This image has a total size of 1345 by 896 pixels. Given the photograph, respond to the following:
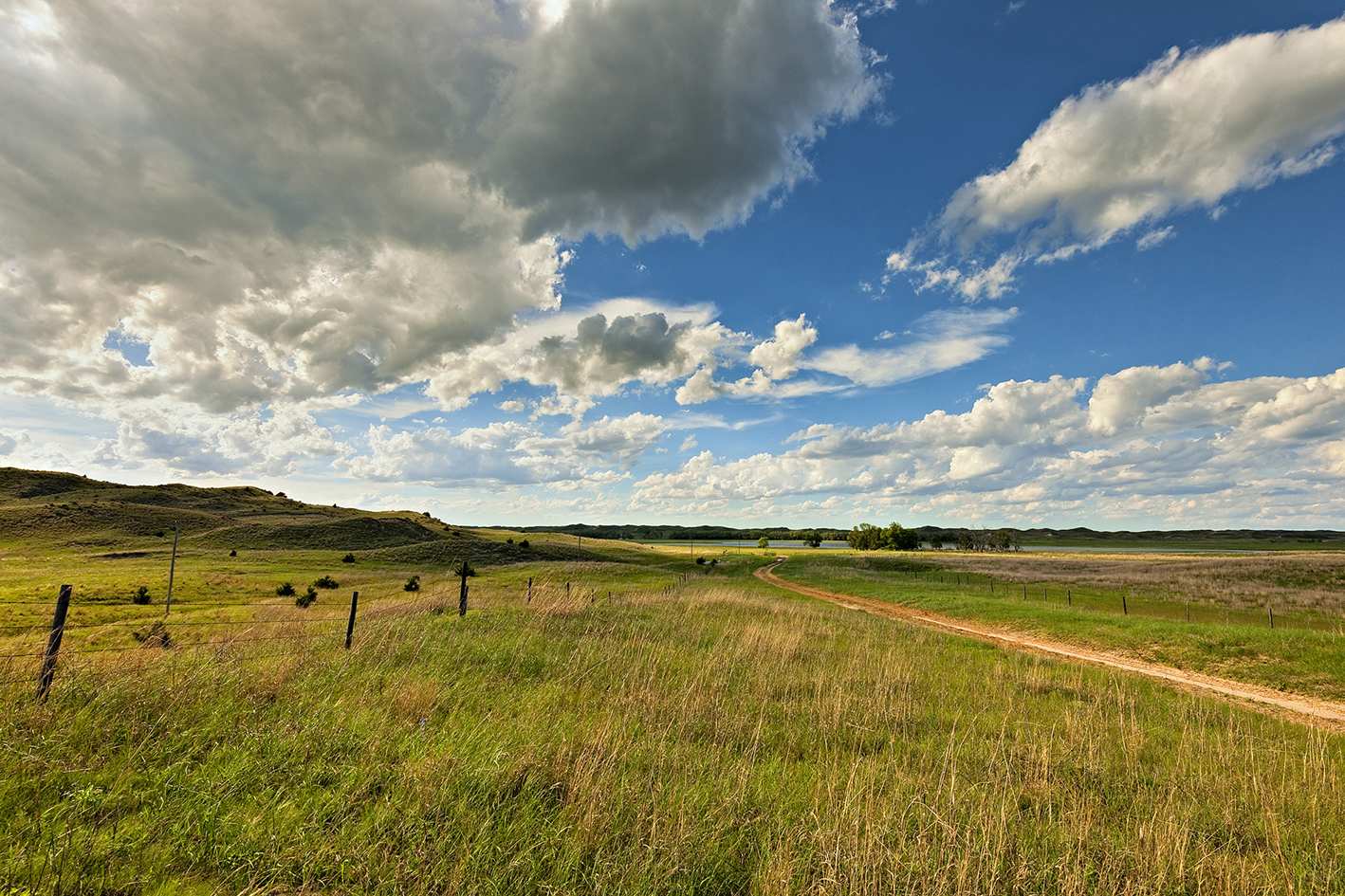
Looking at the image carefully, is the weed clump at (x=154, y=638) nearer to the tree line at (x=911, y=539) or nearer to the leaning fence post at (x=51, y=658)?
the leaning fence post at (x=51, y=658)

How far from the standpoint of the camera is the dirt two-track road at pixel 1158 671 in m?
14.1

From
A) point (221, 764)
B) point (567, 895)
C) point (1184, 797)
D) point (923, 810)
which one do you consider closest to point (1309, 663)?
point (1184, 797)

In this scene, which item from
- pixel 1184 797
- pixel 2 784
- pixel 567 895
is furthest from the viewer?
pixel 1184 797

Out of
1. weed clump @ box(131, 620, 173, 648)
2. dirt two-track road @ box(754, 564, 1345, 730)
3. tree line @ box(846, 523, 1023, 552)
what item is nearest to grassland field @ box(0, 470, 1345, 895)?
weed clump @ box(131, 620, 173, 648)

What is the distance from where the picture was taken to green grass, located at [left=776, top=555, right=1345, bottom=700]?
1756 cm

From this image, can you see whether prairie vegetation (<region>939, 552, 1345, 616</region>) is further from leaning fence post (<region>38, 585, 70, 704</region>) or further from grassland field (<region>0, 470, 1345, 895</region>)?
leaning fence post (<region>38, 585, 70, 704</region>)

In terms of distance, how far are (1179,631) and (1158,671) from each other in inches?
225

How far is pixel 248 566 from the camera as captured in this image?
5628 centimetres

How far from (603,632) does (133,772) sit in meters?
11.4

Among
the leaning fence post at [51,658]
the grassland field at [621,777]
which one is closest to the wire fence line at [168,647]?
the leaning fence post at [51,658]

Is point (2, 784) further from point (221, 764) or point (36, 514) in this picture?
point (36, 514)

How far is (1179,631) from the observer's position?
22250 mm

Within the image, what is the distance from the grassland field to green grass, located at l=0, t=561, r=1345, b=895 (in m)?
0.04

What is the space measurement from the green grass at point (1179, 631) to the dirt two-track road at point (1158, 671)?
86cm
